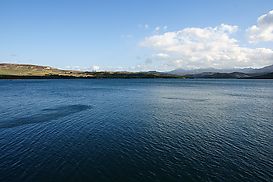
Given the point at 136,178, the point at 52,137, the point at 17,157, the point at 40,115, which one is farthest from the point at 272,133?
the point at 40,115

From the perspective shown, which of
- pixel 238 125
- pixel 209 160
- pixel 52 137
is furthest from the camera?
pixel 238 125

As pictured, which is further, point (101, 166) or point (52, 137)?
point (52, 137)

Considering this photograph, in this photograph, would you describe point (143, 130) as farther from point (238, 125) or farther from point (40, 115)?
point (40, 115)

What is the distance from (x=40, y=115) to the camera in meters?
61.0

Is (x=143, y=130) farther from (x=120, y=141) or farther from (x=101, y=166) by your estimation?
(x=101, y=166)

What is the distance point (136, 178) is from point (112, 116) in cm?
3427

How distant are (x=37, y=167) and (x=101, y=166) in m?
7.47

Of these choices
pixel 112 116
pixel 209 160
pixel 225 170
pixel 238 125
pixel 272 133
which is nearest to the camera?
pixel 225 170

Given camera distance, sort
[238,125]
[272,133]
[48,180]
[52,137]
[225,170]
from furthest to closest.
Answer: [238,125] < [272,133] < [52,137] < [225,170] < [48,180]

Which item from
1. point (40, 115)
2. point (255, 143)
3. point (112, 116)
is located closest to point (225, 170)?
point (255, 143)

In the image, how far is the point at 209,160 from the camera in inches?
1245

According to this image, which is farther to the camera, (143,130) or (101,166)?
(143,130)

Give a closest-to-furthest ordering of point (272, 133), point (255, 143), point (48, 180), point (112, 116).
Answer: point (48, 180) < point (255, 143) < point (272, 133) < point (112, 116)

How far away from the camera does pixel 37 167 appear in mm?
29484
